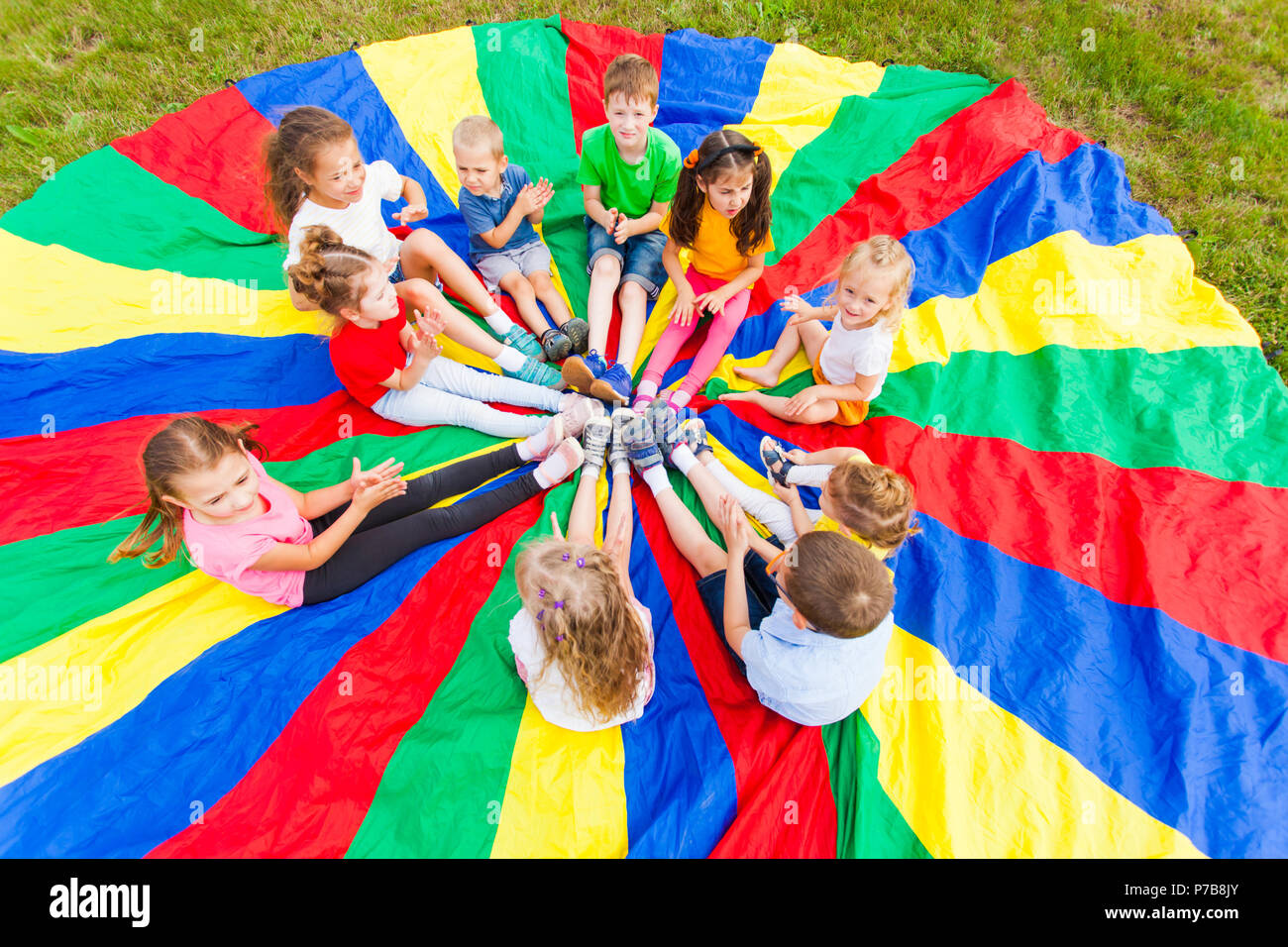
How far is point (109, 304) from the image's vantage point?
296 centimetres

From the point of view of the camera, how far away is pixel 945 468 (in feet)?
8.70

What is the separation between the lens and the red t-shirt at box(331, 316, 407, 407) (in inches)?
101

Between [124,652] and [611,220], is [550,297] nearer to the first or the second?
[611,220]

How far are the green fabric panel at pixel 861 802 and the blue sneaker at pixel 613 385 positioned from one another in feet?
4.77

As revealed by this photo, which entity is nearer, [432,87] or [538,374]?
[538,374]

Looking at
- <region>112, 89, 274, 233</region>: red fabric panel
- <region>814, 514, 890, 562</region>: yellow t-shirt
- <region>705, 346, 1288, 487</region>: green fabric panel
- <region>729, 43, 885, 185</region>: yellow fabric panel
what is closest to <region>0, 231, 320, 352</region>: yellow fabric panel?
<region>112, 89, 274, 233</region>: red fabric panel

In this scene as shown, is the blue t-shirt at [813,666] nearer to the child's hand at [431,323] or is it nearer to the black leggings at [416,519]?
the black leggings at [416,519]

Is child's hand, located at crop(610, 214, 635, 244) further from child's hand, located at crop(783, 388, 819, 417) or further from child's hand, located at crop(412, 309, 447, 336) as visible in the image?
child's hand, located at crop(783, 388, 819, 417)

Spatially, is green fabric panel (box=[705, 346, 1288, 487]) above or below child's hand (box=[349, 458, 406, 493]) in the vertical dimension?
above

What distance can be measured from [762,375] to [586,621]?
1581mm

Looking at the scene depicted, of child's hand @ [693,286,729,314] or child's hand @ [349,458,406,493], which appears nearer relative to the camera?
child's hand @ [349,458,406,493]

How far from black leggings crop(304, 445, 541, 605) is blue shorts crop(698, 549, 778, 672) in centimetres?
77

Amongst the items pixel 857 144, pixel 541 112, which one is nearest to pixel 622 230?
pixel 541 112
